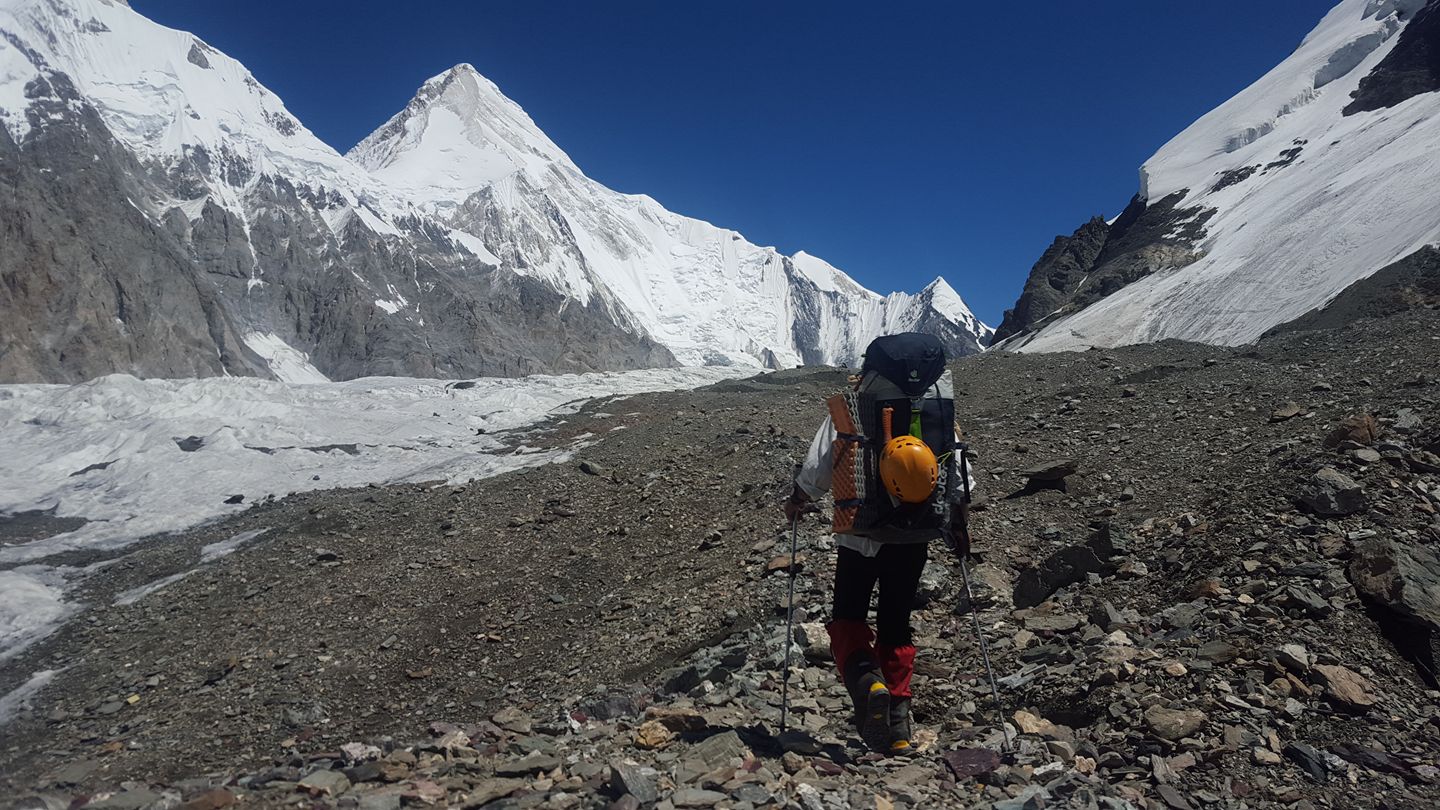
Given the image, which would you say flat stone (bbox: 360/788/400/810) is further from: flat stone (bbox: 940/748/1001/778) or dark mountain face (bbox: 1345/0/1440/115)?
dark mountain face (bbox: 1345/0/1440/115)

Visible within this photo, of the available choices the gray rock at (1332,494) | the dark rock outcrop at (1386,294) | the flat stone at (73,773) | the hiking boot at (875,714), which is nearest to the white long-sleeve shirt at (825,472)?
the hiking boot at (875,714)

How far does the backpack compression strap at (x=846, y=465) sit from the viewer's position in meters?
4.08

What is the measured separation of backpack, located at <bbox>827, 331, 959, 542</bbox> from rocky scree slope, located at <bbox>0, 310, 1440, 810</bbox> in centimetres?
120

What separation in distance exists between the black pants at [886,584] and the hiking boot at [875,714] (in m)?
0.33

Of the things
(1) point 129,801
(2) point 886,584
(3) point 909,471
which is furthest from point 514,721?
(3) point 909,471

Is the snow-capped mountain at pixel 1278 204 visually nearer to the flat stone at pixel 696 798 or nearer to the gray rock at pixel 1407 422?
the gray rock at pixel 1407 422

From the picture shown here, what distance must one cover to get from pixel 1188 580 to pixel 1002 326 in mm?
66916

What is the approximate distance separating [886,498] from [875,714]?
43.9 inches

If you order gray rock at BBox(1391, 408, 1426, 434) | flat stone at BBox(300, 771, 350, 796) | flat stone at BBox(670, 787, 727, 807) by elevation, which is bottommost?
flat stone at BBox(300, 771, 350, 796)

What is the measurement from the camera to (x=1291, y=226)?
104 ft

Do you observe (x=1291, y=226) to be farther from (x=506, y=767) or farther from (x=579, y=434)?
(x=506, y=767)

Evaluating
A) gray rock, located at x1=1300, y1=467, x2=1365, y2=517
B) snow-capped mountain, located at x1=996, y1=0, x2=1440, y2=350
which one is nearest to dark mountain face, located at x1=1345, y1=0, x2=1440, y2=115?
snow-capped mountain, located at x1=996, y1=0, x2=1440, y2=350

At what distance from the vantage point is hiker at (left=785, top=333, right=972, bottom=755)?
4.05 m

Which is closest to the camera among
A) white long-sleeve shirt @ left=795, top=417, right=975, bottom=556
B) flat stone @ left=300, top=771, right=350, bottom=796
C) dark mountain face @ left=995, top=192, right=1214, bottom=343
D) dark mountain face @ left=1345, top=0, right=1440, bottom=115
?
flat stone @ left=300, top=771, right=350, bottom=796
